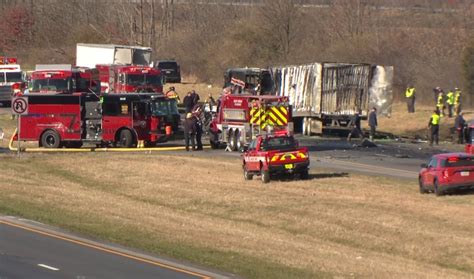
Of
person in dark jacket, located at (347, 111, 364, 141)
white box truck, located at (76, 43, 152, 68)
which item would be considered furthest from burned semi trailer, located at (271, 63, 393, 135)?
white box truck, located at (76, 43, 152, 68)

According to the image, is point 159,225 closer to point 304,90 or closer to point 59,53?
point 304,90

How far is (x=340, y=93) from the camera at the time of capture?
54938 millimetres

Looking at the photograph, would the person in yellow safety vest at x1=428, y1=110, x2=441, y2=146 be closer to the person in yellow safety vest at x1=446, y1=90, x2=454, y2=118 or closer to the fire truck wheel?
the fire truck wheel

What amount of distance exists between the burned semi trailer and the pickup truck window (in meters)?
19.2

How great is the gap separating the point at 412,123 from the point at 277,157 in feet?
89.7

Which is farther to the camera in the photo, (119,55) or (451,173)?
(119,55)

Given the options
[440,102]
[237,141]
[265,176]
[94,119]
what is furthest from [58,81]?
[265,176]

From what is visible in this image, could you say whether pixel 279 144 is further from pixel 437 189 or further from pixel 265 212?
pixel 437 189

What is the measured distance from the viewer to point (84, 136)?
4794cm

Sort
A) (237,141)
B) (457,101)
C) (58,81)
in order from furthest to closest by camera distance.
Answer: (457,101) → (58,81) → (237,141)

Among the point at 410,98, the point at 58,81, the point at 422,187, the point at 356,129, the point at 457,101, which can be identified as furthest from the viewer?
the point at 410,98

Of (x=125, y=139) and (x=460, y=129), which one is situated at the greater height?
(x=460, y=129)

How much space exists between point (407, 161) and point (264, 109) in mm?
6177

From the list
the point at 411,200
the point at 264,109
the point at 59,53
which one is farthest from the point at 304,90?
the point at 59,53
